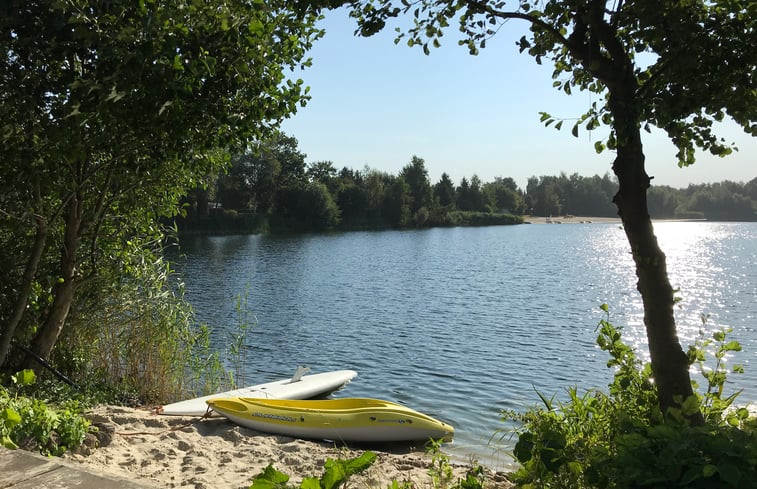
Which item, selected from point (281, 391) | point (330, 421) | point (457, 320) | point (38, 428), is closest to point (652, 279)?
point (38, 428)

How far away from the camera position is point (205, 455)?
5.43m

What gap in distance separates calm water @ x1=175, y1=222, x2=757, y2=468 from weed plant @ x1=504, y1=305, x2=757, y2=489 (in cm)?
322

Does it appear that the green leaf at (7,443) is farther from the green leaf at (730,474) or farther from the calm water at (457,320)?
the calm water at (457,320)

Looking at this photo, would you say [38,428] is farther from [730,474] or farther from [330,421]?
[730,474]

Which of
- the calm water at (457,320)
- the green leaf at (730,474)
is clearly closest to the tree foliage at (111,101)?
the green leaf at (730,474)

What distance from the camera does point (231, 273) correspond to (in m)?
27.6

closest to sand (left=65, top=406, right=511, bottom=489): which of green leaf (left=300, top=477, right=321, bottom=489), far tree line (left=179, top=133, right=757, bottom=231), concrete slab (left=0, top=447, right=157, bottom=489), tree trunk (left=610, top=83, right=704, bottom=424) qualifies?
concrete slab (left=0, top=447, right=157, bottom=489)

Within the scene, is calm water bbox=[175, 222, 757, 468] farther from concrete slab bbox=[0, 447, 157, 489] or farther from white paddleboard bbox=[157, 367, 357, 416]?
concrete slab bbox=[0, 447, 157, 489]

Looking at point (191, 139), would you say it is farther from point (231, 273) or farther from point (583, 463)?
point (231, 273)

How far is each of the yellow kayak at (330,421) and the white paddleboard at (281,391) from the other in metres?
0.29

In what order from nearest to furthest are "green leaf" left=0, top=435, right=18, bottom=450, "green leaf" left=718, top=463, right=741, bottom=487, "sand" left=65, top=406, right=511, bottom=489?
"green leaf" left=718, top=463, right=741, bottom=487 < "green leaf" left=0, top=435, right=18, bottom=450 < "sand" left=65, top=406, right=511, bottom=489

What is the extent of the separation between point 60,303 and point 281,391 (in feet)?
10.5

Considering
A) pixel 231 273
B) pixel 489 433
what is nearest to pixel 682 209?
pixel 231 273

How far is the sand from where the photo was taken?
457 centimetres
